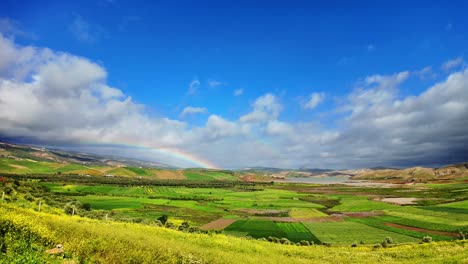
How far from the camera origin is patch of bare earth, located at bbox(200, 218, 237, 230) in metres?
77.2

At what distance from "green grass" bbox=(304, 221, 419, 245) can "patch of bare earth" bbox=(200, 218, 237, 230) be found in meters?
21.4

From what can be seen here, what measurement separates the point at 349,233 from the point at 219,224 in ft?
108

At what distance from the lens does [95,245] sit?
67.5ft

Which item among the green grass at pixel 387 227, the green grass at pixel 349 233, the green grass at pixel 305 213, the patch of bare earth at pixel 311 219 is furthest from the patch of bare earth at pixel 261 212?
the green grass at pixel 387 227

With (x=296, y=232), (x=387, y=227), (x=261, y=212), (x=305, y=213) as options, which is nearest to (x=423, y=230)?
(x=387, y=227)

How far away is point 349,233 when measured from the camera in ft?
226

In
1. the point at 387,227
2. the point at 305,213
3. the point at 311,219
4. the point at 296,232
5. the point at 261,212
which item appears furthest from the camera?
the point at 261,212

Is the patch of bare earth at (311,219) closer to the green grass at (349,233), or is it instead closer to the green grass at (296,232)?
the green grass at (349,233)

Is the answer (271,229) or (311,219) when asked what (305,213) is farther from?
(271,229)

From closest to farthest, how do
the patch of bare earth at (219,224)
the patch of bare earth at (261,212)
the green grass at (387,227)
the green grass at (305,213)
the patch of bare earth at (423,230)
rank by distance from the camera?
the green grass at (387,227)
the patch of bare earth at (423,230)
the patch of bare earth at (219,224)
the green grass at (305,213)
the patch of bare earth at (261,212)

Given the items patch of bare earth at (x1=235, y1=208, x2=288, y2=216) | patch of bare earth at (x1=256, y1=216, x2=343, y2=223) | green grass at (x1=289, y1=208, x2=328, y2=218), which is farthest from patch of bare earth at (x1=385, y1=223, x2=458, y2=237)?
patch of bare earth at (x1=235, y1=208, x2=288, y2=216)

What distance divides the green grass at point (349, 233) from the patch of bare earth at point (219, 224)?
21.4 m

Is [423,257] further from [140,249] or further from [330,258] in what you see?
[140,249]

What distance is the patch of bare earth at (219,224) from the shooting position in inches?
3039
